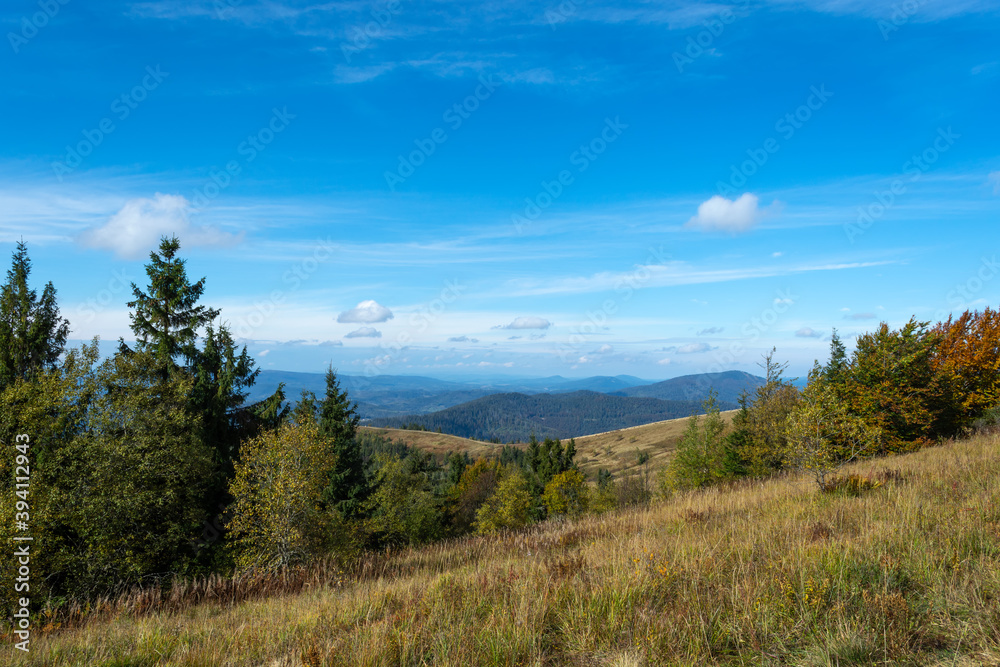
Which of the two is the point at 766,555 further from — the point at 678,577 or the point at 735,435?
the point at 735,435

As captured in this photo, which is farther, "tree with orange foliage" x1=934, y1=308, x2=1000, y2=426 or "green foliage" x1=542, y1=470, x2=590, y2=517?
"green foliage" x1=542, y1=470, x2=590, y2=517

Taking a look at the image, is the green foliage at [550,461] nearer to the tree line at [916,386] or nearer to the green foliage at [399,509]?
the green foliage at [399,509]

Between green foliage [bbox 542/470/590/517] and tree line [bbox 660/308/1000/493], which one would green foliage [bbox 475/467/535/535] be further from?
tree line [bbox 660/308/1000/493]

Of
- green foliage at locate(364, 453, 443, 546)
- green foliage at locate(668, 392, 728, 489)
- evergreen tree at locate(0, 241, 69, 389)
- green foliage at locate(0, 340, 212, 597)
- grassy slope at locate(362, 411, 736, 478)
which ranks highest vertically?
evergreen tree at locate(0, 241, 69, 389)

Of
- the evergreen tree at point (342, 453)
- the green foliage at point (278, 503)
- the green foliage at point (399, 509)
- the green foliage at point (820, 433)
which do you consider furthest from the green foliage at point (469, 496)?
the green foliage at point (820, 433)

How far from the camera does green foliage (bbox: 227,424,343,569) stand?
1001 inches

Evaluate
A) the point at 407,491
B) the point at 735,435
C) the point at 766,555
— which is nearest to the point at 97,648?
the point at 766,555

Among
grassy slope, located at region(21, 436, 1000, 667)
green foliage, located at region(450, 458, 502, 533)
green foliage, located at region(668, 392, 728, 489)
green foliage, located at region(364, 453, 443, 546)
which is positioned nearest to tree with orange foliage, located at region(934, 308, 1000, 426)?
green foliage, located at region(668, 392, 728, 489)

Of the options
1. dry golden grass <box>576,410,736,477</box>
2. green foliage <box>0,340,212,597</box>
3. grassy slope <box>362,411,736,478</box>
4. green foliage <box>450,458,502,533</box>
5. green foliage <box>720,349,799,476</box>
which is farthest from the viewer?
grassy slope <box>362,411,736,478</box>

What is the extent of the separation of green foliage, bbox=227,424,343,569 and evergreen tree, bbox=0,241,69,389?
16.3m

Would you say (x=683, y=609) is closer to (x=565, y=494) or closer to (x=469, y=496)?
(x=565, y=494)

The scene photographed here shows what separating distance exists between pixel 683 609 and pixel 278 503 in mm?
26462

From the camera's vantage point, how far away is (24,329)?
31406 mm

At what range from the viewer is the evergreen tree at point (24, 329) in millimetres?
30453
